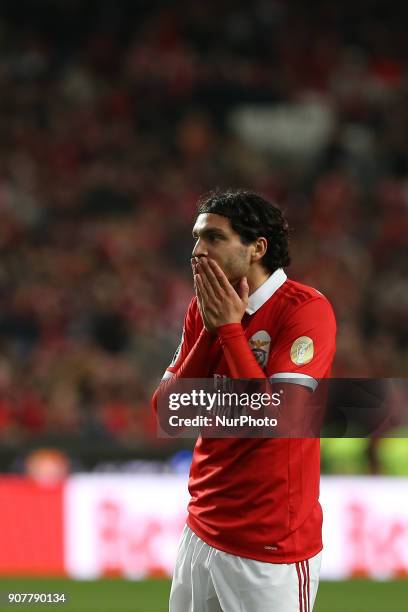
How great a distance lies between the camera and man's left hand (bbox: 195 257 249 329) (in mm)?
2787

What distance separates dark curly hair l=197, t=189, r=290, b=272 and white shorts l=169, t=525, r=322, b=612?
0.76 meters

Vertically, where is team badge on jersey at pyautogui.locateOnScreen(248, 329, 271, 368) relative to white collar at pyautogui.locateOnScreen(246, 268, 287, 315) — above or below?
below

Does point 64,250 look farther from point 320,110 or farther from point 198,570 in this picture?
point 198,570

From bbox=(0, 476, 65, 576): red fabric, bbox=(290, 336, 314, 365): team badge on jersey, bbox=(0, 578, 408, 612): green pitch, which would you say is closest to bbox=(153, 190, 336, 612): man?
bbox=(290, 336, 314, 365): team badge on jersey

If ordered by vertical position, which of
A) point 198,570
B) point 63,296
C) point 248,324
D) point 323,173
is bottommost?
point 198,570

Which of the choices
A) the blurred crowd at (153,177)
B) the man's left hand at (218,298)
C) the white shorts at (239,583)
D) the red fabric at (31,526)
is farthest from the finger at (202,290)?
the blurred crowd at (153,177)

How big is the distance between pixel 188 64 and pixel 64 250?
3510 millimetres

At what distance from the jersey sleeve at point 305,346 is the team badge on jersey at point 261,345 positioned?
33mm

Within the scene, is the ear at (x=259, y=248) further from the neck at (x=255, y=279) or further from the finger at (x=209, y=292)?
the finger at (x=209, y=292)

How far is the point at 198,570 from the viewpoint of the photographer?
2.95 m

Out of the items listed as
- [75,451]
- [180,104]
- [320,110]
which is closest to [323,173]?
[320,110]

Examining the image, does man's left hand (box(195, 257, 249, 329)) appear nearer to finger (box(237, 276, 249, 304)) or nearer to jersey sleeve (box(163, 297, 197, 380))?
finger (box(237, 276, 249, 304))

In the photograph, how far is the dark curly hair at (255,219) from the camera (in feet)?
9.59

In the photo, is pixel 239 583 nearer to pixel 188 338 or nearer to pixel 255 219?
pixel 188 338
